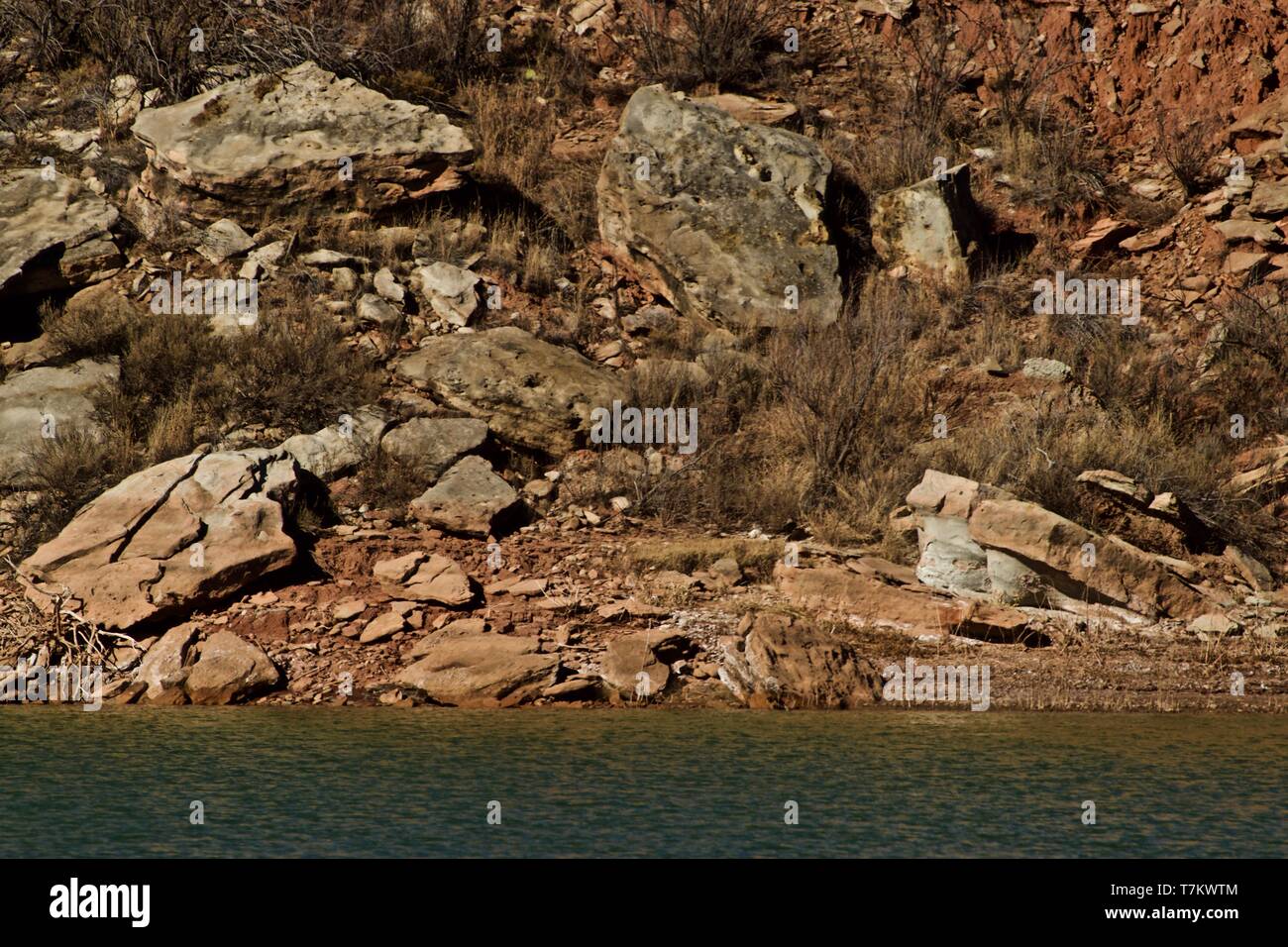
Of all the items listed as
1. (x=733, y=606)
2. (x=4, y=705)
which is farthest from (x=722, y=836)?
(x=4, y=705)

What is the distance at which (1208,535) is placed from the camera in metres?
11.1

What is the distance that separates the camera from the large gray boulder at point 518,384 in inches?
481

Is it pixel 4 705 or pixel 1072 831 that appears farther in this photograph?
pixel 4 705

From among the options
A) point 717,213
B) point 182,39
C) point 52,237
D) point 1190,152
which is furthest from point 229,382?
point 1190,152

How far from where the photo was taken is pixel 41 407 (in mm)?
11922

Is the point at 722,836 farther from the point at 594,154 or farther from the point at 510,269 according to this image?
the point at 594,154

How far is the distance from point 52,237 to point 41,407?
2678mm

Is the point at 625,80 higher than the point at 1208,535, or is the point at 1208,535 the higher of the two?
the point at 625,80

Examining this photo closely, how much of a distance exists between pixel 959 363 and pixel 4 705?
953 centimetres

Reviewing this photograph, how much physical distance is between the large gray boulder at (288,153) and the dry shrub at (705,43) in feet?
12.9

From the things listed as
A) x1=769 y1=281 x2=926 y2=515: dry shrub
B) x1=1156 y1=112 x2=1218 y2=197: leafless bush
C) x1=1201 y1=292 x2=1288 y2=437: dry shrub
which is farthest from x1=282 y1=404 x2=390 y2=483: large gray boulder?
x1=1156 y1=112 x2=1218 y2=197: leafless bush

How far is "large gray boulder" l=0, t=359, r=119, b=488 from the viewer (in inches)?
448

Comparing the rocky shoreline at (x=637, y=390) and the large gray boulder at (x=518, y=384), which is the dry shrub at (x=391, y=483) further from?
the large gray boulder at (x=518, y=384)

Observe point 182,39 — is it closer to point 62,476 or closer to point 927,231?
point 62,476
